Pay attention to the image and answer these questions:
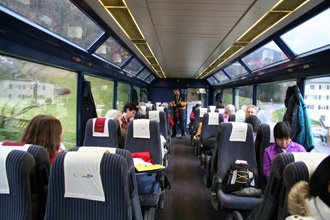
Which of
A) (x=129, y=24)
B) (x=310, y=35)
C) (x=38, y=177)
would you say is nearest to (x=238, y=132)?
(x=310, y=35)

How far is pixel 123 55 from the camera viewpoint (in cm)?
705

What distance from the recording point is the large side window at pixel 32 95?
309 centimetres

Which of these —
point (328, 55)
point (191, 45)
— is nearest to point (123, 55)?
point (191, 45)

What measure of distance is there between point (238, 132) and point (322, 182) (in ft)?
6.31

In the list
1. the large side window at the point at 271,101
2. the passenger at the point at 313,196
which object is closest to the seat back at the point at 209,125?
the large side window at the point at 271,101

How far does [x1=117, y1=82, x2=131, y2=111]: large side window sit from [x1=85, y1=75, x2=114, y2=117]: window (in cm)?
82

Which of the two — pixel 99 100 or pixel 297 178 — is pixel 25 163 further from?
pixel 99 100

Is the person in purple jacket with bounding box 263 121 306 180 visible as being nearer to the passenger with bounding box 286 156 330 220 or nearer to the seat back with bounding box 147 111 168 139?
the passenger with bounding box 286 156 330 220

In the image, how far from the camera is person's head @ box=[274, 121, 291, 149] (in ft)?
10.2

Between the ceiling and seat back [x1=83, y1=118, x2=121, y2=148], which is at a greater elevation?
the ceiling

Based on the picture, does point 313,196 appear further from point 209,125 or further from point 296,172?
point 209,125

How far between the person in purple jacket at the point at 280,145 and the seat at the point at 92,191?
205 cm

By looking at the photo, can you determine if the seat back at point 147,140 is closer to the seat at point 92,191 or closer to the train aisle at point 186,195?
the train aisle at point 186,195

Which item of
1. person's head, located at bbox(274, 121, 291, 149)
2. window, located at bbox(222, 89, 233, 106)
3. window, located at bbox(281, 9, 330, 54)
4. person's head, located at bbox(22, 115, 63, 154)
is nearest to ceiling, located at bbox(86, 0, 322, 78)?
window, located at bbox(281, 9, 330, 54)
